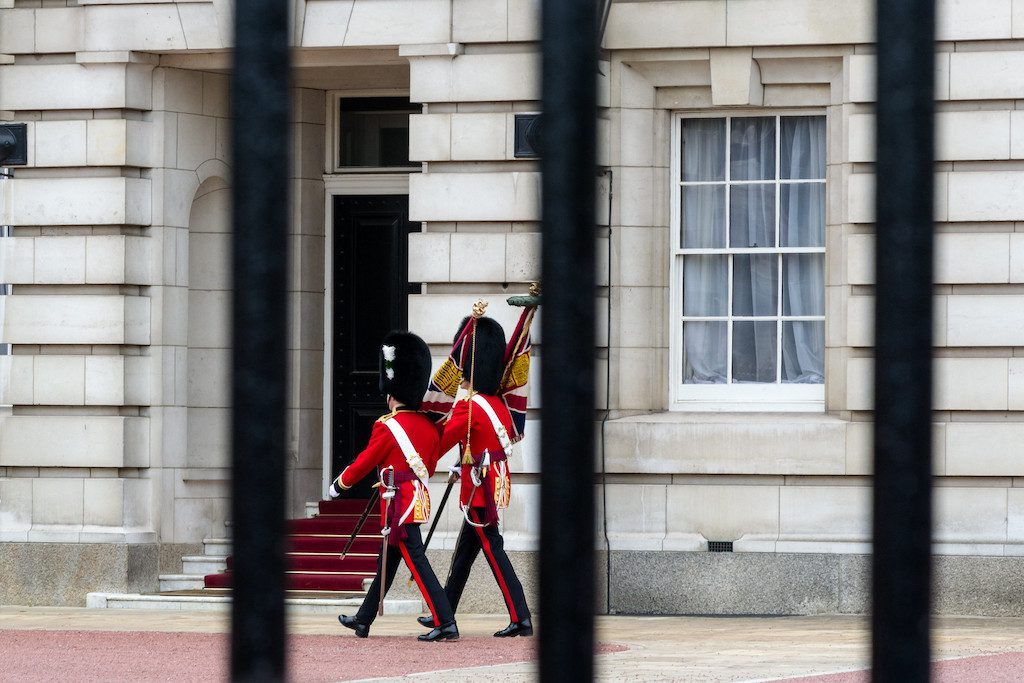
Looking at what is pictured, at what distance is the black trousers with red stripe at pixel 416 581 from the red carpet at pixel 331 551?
2.38 m

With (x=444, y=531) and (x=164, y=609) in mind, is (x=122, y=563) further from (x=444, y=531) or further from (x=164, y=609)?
(x=444, y=531)

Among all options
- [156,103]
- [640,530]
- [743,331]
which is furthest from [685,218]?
[156,103]

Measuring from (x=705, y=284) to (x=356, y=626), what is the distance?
4.07 meters

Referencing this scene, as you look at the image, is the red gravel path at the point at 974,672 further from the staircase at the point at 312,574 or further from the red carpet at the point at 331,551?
the red carpet at the point at 331,551

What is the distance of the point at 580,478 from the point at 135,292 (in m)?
11.8

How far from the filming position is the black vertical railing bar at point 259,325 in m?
1.98

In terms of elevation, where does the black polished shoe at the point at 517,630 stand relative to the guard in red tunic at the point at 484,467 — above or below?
below

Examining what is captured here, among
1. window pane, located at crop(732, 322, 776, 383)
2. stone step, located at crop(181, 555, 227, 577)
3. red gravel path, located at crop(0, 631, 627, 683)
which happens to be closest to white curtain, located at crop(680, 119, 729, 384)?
window pane, located at crop(732, 322, 776, 383)

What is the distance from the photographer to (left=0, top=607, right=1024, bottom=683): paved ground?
348 inches

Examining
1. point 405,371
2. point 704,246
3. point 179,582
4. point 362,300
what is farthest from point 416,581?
point 362,300

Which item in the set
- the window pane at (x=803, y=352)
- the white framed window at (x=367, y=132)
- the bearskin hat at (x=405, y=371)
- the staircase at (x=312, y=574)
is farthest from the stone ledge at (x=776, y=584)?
the white framed window at (x=367, y=132)

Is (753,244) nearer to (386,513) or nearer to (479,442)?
(479,442)

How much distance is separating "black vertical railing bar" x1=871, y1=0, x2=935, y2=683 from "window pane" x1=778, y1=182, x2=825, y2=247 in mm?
11076

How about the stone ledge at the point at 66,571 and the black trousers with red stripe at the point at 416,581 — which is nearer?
the black trousers with red stripe at the point at 416,581
